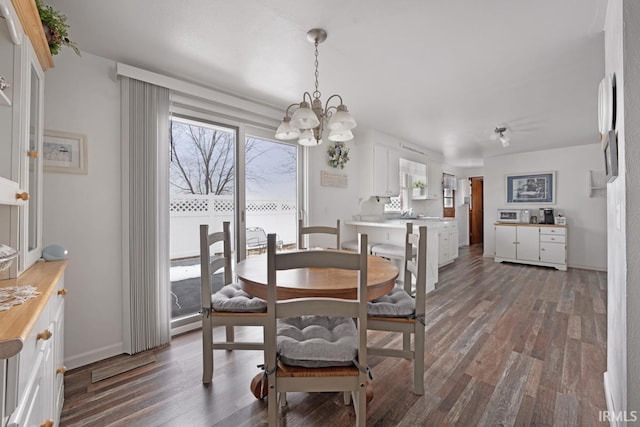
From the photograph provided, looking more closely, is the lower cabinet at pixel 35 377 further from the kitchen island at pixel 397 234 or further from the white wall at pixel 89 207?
the kitchen island at pixel 397 234

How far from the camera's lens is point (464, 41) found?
1.96 m

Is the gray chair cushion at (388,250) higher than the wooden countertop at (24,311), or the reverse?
the wooden countertop at (24,311)

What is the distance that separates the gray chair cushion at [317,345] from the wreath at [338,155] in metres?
2.73

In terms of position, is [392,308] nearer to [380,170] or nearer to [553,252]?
[380,170]

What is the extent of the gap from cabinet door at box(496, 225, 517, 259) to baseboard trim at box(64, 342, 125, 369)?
20.3 feet

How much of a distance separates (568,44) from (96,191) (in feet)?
11.7

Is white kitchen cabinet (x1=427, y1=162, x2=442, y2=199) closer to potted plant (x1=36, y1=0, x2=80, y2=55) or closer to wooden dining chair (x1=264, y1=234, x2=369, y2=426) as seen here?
wooden dining chair (x1=264, y1=234, x2=369, y2=426)

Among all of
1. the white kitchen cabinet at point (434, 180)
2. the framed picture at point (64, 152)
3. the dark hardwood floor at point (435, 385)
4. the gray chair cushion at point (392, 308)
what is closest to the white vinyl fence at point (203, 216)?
the framed picture at point (64, 152)

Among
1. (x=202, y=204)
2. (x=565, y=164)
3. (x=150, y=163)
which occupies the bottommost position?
(x=202, y=204)

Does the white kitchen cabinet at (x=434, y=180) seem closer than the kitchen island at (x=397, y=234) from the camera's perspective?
No

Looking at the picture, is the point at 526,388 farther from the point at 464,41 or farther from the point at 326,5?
the point at 326,5

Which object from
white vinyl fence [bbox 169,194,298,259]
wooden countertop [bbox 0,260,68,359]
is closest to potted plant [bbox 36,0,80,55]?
wooden countertop [bbox 0,260,68,359]

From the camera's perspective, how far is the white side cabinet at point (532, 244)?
501cm

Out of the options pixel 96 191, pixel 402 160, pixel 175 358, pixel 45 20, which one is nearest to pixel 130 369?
pixel 175 358
